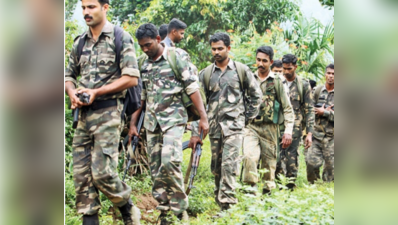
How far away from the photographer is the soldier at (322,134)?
26.5 feet

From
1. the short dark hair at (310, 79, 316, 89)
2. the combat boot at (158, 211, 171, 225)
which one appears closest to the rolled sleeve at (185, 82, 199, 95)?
the combat boot at (158, 211, 171, 225)

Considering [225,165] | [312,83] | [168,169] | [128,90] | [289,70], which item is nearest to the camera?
[128,90]

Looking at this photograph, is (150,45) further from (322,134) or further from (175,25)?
(322,134)

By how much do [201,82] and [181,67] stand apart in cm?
106

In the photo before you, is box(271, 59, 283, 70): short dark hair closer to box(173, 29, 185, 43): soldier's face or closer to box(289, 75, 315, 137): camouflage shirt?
box(289, 75, 315, 137): camouflage shirt

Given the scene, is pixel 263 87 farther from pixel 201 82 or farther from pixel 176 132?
pixel 176 132

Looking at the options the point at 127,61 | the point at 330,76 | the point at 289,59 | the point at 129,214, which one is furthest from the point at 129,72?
the point at 330,76

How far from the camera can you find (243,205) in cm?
532

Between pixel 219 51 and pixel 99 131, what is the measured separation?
229 cm

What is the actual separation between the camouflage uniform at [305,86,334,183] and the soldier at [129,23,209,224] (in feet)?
9.48

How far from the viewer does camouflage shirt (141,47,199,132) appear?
5660 millimetres
